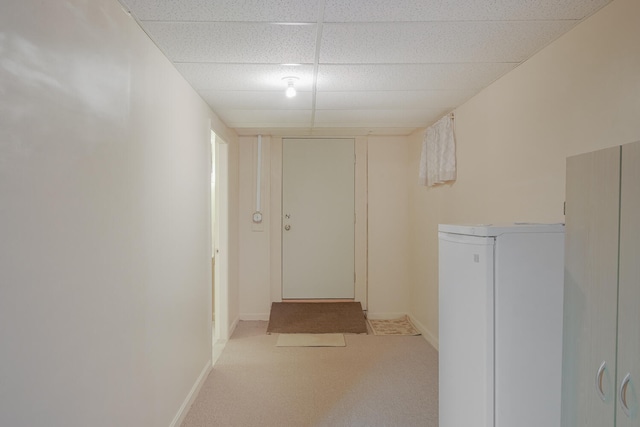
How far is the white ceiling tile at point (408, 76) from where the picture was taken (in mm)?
2357

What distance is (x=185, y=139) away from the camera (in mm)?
2584

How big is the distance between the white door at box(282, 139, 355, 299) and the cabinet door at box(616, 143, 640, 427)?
12.2ft

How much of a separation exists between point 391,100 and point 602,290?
2207 mm

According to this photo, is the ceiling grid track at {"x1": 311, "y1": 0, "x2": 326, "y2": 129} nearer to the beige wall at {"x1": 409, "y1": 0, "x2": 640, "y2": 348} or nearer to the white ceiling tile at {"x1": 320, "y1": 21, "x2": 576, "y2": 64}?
the white ceiling tile at {"x1": 320, "y1": 21, "x2": 576, "y2": 64}

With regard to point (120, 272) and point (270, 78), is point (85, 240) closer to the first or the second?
point (120, 272)

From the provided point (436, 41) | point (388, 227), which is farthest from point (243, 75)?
point (388, 227)

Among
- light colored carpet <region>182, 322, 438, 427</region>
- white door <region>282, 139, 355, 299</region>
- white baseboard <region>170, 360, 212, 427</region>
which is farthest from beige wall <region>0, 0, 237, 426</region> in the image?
white door <region>282, 139, 355, 299</region>

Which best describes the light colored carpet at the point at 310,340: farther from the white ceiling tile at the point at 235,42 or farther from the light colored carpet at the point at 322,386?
the white ceiling tile at the point at 235,42

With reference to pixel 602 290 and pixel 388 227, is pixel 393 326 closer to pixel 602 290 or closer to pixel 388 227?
pixel 388 227

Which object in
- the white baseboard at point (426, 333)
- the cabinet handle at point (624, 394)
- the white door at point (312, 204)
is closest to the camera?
the cabinet handle at point (624, 394)

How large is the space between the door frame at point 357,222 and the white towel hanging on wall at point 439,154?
966 mm

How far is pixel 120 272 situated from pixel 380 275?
142 inches

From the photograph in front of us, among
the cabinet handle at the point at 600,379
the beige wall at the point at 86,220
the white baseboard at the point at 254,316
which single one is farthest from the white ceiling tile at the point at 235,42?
the white baseboard at the point at 254,316

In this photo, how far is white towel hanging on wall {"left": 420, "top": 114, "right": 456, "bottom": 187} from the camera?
11.0 feet
